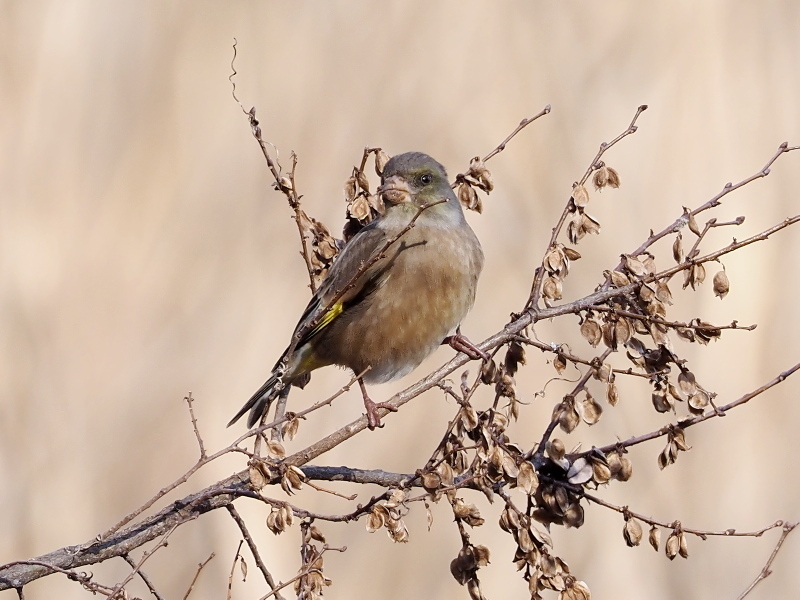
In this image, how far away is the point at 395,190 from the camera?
10.8ft

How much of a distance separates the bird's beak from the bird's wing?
0.43 feet

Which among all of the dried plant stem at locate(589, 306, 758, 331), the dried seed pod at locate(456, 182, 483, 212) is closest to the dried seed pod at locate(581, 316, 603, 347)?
the dried plant stem at locate(589, 306, 758, 331)

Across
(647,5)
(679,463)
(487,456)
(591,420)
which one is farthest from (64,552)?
(647,5)

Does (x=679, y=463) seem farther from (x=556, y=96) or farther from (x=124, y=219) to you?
(x=124, y=219)

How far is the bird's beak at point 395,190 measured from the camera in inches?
129

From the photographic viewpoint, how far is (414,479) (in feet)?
6.90

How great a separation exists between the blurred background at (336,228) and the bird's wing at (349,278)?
504 millimetres

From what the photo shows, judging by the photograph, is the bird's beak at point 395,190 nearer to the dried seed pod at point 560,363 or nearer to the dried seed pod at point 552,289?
the dried seed pod at point 552,289

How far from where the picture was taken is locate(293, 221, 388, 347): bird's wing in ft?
9.50

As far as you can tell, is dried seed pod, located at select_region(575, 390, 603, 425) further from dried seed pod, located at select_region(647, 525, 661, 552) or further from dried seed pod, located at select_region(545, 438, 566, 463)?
dried seed pod, located at select_region(647, 525, 661, 552)

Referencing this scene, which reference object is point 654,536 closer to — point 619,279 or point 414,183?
point 619,279

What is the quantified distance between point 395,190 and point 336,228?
466 millimetres

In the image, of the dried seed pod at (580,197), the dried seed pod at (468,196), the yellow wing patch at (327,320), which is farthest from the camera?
the yellow wing patch at (327,320)

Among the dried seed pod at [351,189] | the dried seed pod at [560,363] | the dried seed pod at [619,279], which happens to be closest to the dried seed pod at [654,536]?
the dried seed pod at [560,363]
